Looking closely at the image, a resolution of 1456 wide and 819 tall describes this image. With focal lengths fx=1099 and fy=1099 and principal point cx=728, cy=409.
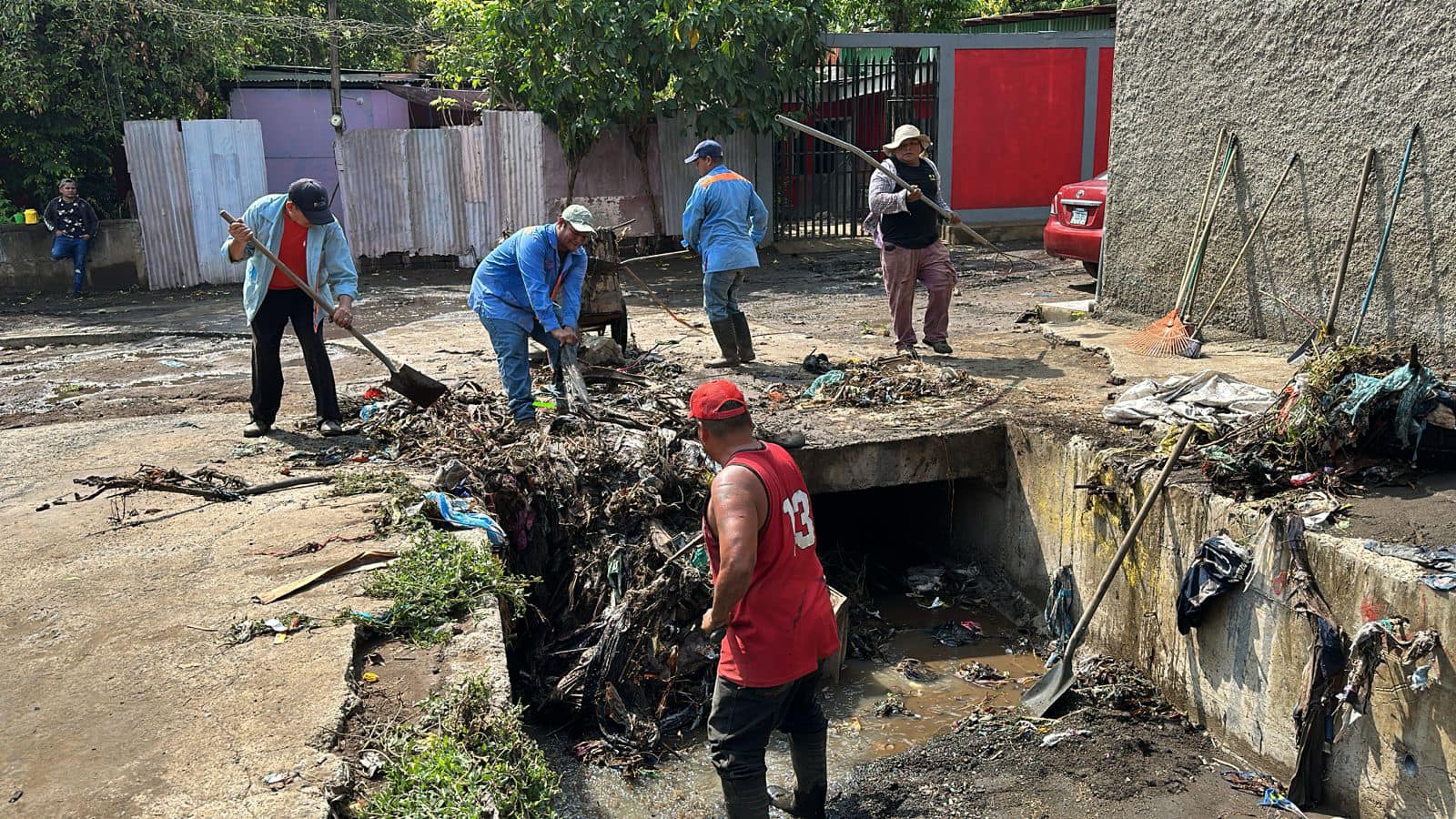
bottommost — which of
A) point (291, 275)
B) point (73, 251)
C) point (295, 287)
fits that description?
point (73, 251)

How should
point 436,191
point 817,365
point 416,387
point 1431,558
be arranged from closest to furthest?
point 1431,558
point 416,387
point 817,365
point 436,191

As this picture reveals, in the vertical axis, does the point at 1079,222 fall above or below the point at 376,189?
below

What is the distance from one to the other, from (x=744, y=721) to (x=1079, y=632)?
223 centimetres

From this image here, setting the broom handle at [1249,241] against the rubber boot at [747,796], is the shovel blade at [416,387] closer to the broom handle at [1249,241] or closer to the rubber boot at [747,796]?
the rubber boot at [747,796]

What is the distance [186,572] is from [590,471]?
211 cm

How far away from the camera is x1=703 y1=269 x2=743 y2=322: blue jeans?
8.20 m

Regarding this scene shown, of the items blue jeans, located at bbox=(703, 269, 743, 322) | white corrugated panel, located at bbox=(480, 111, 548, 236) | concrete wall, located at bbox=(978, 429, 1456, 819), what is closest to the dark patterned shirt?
white corrugated panel, located at bbox=(480, 111, 548, 236)

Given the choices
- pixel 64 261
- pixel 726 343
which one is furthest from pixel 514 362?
pixel 64 261

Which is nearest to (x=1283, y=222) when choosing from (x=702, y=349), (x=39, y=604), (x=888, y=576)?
(x=888, y=576)

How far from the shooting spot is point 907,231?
321 inches

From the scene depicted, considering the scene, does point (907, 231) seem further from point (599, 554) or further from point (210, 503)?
point (210, 503)

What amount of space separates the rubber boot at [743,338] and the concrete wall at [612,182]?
634 centimetres

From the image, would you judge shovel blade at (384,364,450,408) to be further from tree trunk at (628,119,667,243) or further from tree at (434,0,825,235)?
tree trunk at (628,119,667,243)

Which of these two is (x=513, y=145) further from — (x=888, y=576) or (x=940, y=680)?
(x=940, y=680)
